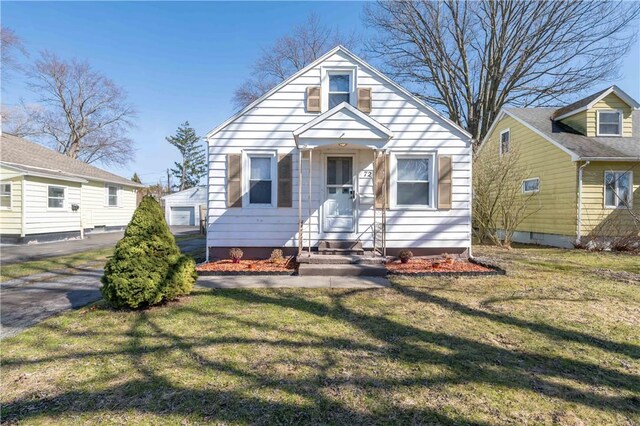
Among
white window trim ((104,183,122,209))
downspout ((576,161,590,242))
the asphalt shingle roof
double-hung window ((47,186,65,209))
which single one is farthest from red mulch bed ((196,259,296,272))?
white window trim ((104,183,122,209))

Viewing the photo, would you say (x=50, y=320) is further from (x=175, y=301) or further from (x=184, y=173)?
(x=184, y=173)

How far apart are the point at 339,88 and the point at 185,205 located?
24760mm

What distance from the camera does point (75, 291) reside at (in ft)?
19.4

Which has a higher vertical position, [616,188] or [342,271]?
[616,188]

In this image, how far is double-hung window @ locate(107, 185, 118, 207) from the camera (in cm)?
1853

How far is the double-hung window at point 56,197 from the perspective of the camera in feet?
45.5

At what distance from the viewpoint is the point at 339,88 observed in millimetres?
8438

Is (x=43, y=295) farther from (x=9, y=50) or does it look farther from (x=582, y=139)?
(x=9, y=50)

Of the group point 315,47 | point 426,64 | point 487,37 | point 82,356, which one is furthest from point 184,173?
point 82,356

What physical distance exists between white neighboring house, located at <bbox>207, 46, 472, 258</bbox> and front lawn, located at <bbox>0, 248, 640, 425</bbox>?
124 inches

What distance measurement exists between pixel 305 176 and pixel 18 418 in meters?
6.63

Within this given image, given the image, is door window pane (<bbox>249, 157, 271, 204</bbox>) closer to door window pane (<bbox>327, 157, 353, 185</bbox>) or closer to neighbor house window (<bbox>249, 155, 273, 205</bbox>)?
neighbor house window (<bbox>249, 155, 273, 205</bbox>)

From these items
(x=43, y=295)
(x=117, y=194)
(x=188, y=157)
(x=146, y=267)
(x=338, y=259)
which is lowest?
(x=43, y=295)

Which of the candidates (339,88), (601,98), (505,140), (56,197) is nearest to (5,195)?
(56,197)
